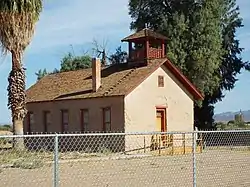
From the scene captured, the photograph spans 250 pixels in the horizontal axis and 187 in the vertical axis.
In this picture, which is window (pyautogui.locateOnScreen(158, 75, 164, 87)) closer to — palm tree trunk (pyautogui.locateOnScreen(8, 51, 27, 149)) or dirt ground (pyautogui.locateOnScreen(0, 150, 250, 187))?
palm tree trunk (pyautogui.locateOnScreen(8, 51, 27, 149))

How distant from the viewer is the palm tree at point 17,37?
2638cm

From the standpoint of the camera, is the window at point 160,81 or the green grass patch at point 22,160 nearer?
the green grass patch at point 22,160

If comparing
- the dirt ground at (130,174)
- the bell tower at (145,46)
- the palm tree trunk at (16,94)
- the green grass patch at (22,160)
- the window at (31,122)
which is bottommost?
the dirt ground at (130,174)

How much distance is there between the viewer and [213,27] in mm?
43062

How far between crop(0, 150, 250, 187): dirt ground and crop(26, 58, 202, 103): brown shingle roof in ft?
30.0

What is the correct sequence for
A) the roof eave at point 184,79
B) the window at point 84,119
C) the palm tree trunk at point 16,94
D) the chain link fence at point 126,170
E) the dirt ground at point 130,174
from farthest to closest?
the window at point 84,119 < the roof eave at point 184,79 < the palm tree trunk at point 16,94 < the dirt ground at point 130,174 < the chain link fence at point 126,170

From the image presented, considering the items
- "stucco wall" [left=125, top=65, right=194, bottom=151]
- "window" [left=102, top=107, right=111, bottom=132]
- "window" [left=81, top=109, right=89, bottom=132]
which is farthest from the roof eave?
"window" [left=81, top=109, right=89, bottom=132]

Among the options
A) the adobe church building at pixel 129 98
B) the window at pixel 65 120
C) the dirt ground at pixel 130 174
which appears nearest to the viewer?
the dirt ground at pixel 130 174

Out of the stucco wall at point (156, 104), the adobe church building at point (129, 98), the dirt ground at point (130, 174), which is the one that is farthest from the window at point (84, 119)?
the dirt ground at point (130, 174)

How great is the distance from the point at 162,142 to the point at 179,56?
44.0 ft

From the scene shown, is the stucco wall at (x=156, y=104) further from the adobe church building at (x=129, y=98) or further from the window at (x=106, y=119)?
the window at (x=106, y=119)

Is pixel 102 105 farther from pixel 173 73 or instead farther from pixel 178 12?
pixel 178 12

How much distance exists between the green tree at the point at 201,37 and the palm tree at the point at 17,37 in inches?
632

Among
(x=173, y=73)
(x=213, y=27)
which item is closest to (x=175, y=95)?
(x=173, y=73)
